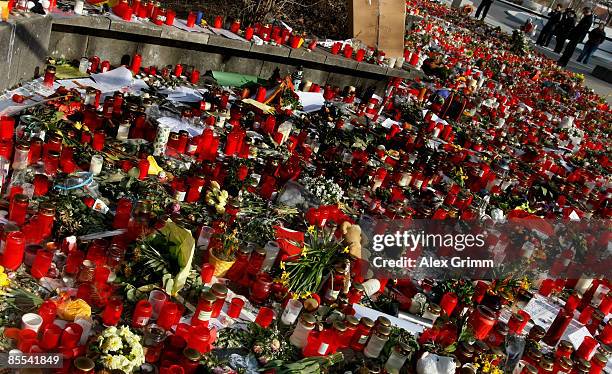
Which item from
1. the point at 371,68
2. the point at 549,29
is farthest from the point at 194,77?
the point at 549,29

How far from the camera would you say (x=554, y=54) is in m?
21.8

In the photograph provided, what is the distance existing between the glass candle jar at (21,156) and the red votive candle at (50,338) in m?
1.73

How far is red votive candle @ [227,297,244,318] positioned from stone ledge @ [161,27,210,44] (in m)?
4.29

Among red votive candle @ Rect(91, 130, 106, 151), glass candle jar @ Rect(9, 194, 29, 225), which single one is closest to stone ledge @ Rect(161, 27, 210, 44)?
red votive candle @ Rect(91, 130, 106, 151)

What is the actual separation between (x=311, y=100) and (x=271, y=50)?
2.82ft

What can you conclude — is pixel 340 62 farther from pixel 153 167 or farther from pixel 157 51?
pixel 153 167

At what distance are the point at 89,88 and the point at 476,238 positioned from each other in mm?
4006

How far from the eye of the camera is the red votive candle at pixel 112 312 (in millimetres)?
3406

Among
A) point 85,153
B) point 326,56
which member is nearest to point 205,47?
point 326,56

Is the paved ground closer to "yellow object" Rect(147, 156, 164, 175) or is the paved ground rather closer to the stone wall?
the stone wall

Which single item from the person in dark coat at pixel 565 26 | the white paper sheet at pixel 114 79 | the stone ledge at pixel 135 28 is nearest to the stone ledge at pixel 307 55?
the stone ledge at pixel 135 28

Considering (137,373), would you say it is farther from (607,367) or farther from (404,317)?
(607,367)

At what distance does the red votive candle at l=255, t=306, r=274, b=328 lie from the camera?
12.8 feet

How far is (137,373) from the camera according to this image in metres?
3.16
